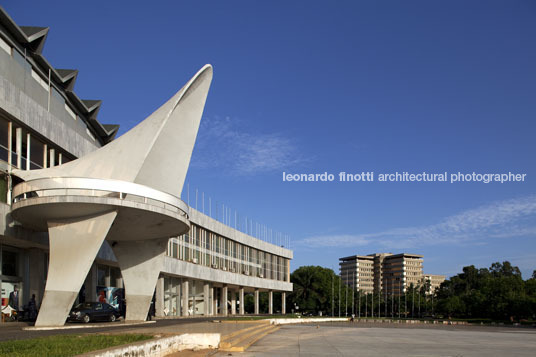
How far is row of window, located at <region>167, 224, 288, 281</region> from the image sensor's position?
5262 centimetres

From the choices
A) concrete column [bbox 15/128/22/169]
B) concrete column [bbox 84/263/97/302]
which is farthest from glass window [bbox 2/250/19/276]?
concrete column [bbox 84/263/97/302]

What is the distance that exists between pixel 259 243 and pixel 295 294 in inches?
1163

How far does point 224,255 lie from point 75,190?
140 ft

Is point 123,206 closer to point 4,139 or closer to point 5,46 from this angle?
point 4,139

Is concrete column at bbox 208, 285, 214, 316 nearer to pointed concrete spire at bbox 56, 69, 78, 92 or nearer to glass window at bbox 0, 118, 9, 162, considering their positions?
pointed concrete spire at bbox 56, 69, 78, 92

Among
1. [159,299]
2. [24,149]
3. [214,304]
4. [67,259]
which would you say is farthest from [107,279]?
[214,304]

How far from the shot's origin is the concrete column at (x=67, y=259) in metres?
22.9

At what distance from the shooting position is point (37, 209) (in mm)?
22828

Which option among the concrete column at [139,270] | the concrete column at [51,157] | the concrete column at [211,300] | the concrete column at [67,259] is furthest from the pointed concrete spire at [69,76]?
the concrete column at [211,300]

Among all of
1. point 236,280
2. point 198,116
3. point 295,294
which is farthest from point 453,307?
point 198,116

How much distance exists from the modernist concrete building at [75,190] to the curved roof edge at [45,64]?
0.29ft

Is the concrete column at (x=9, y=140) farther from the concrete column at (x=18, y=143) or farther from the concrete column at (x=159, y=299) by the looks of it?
the concrete column at (x=159, y=299)

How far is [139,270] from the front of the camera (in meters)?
30.4

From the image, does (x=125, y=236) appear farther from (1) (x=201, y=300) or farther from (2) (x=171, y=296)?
(1) (x=201, y=300)
